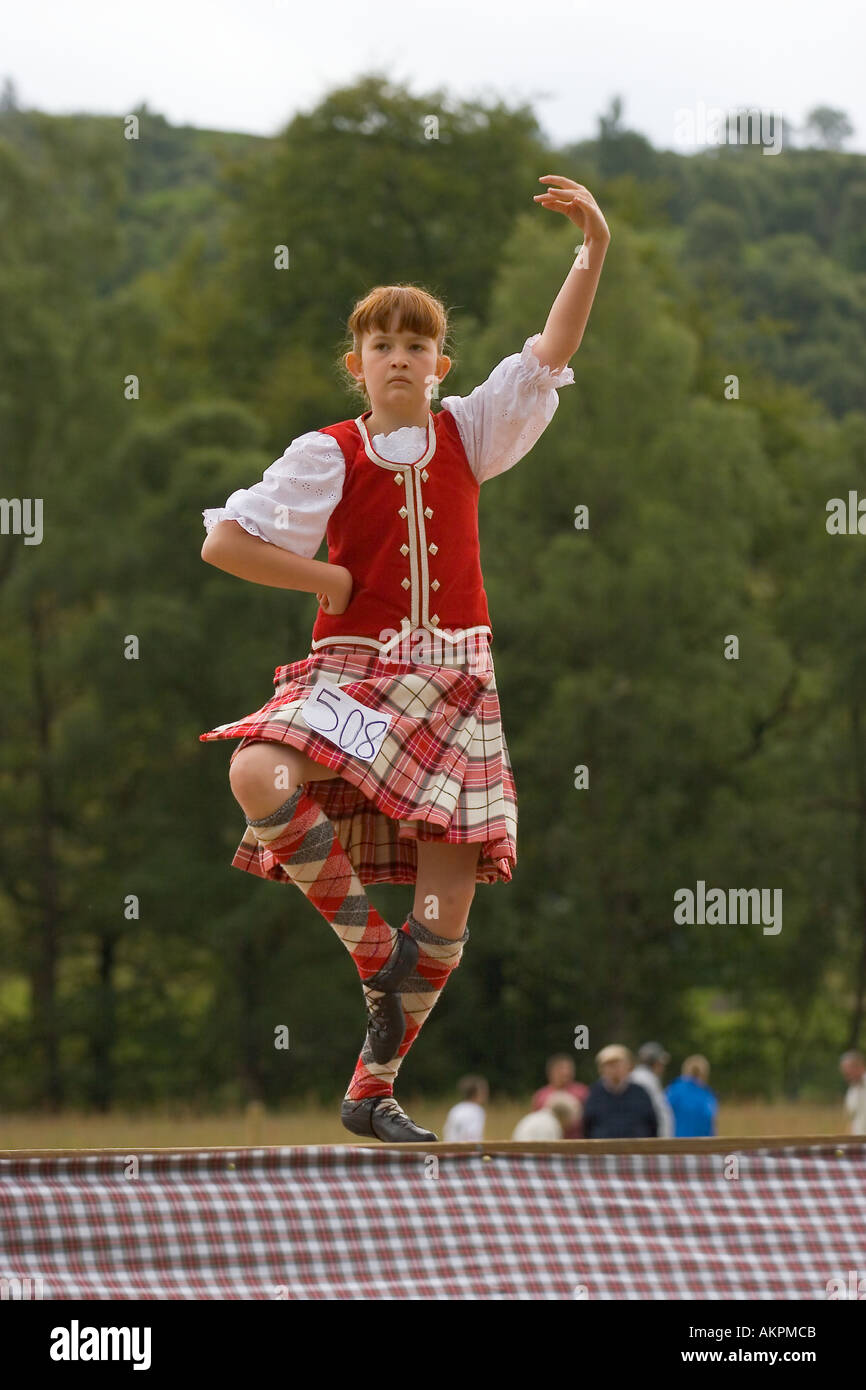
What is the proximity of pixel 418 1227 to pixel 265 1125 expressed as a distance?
19634 millimetres

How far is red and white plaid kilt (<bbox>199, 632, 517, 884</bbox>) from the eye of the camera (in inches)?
164

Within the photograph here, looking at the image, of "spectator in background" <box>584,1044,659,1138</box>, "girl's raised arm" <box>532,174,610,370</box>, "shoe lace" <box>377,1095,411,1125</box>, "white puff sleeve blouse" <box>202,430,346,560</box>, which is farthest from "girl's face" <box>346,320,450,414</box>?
"spectator in background" <box>584,1044,659,1138</box>

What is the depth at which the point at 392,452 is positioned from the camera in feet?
14.3

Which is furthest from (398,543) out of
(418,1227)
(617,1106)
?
(617,1106)

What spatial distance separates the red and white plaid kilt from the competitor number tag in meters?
0.02

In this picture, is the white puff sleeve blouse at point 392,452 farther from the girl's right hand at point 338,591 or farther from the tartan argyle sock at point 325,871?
the tartan argyle sock at point 325,871

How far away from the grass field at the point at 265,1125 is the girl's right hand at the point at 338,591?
53.1 ft

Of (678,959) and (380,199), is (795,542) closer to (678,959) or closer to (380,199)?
(678,959)

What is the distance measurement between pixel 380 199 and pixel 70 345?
23.6 ft

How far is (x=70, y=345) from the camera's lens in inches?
1049

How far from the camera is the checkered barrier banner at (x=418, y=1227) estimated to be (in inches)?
131

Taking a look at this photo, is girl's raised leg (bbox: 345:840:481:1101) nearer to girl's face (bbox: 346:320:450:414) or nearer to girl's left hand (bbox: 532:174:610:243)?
girl's face (bbox: 346:320:450:414)

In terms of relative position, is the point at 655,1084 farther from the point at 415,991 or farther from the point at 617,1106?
the point at 415,991

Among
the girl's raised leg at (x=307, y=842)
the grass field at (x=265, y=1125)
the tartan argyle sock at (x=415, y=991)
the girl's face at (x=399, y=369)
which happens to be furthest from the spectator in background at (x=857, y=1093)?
the girl's face at (x=399, y=369)
